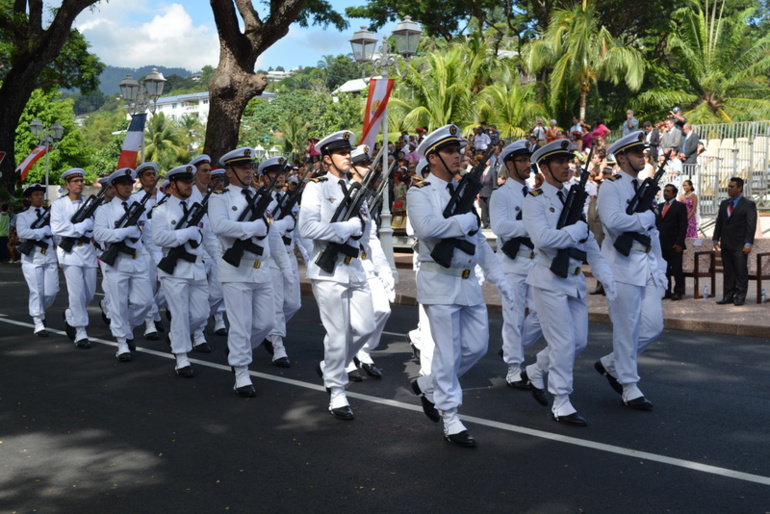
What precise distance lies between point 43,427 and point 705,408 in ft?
17.6

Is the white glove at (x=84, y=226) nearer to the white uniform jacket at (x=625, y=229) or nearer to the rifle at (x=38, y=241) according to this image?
the rifle at (x=38, y=241)

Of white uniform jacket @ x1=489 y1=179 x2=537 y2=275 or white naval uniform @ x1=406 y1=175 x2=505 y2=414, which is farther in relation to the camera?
white uniform jacket @ x1=489 y1=179 x2=537 y2=275

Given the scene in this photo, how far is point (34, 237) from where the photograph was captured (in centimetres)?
1241

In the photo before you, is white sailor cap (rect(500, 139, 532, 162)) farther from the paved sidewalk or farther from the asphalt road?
the paved sidewalk

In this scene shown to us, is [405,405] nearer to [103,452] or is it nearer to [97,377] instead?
[103,452]

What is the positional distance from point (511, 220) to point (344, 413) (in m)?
2.60

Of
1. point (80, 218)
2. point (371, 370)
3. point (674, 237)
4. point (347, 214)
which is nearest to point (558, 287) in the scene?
point (347, 214)

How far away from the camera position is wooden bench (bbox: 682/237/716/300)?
48.9 feet

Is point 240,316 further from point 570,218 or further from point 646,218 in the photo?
point 646,218

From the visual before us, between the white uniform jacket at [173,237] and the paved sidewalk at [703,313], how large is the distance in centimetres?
637

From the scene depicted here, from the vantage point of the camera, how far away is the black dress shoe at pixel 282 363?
31.6ft

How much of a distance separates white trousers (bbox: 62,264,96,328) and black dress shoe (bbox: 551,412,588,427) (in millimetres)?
6682

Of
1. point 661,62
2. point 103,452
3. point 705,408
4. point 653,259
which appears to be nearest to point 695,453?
point 705,408

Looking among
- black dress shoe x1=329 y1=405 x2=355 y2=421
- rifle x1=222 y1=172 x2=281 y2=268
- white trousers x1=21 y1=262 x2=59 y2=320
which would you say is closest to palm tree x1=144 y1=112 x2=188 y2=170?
white trousers x1=21 y1=262 x2=59 y2=320
